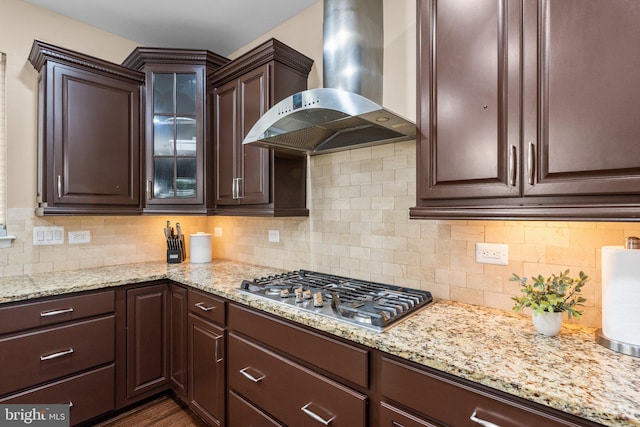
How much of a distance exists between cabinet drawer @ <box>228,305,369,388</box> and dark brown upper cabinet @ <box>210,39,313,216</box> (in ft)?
2.25

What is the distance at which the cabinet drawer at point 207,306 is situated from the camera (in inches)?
72.4

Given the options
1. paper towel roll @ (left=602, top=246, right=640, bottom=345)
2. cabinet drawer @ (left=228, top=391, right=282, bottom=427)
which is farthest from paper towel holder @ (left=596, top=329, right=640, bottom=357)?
cabinet drawer @ (left=228, top=391, right=282, bottom=427)

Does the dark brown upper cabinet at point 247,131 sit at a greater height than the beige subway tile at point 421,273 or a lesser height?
greater

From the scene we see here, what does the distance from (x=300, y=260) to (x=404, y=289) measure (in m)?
0.85

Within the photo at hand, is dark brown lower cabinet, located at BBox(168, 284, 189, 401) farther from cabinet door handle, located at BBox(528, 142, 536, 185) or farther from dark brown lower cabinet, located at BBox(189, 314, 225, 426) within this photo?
cabinet door handle, located at BBox(528, 142, 536, 185)

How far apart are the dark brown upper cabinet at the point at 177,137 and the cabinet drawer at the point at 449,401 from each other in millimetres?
1813

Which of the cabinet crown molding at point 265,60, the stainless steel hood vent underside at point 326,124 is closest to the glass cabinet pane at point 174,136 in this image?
the cabinet crown molding at point 265,60

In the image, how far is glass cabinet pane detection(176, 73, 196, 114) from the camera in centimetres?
243

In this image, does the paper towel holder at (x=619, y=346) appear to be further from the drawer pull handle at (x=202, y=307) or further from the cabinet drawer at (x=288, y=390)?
the drawer pull handle at (x=202, y=307)

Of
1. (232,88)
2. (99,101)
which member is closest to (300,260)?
(232,88)

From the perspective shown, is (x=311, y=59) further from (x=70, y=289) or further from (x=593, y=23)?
(x=70, y=289)

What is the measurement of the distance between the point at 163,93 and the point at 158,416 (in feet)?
7.44

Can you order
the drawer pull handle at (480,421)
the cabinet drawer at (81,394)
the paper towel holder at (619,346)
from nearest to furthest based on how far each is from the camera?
the drawer pull handle at (480,421) < the paper towel holder at (619,346) < the cabinet drawer at (81,394)

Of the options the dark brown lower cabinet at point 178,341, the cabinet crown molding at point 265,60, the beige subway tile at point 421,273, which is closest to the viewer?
the beige subway tile at point 421,273
